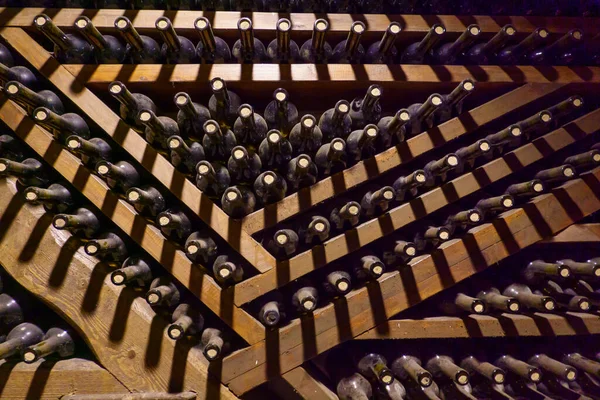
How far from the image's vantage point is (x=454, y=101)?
1629mm

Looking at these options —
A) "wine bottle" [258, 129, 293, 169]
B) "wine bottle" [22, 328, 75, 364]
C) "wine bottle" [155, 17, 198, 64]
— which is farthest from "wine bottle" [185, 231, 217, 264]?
"wine bottle" [155, 17, 198, 64]

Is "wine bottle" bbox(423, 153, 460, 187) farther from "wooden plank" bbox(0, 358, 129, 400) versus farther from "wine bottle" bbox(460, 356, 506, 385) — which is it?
"wooden plank" bbox(0, 358, 129, 400)

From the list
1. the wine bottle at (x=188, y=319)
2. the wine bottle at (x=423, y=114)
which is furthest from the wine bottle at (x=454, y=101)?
the wine bottle at (x=188, y=319)

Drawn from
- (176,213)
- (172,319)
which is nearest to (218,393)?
→ (172,319)

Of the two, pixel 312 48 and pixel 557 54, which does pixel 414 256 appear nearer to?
pixel 312 48

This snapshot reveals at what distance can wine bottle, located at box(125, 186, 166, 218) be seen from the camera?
1.46 metres

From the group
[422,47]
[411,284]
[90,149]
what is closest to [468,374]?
[411,284]

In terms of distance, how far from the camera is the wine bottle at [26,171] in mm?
1470

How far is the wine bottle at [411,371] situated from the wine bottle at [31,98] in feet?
5.60

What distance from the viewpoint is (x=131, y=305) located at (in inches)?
60.0

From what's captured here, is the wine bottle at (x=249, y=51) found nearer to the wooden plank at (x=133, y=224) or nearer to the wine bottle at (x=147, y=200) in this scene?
the wine bottle at (x=147, y=200)

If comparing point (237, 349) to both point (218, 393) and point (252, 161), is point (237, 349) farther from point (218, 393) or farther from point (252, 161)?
point (252, 161)

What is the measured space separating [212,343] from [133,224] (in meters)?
0.53

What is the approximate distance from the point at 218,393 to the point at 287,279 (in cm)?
50
